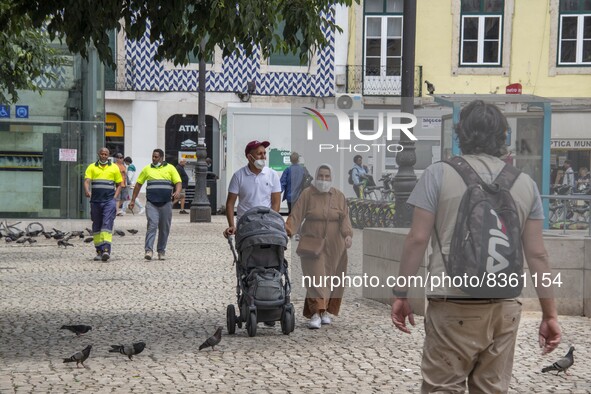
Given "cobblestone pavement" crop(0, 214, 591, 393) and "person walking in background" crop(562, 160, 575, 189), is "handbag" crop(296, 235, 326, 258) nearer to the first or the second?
"cobblestone pavement" crop(0, 214, 591, 393)

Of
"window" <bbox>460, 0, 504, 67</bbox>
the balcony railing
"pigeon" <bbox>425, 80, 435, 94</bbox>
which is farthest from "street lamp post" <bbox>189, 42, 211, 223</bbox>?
"window" <bbox>460, 0, 504, 67</bbox>

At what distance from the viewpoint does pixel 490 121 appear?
5574 mm

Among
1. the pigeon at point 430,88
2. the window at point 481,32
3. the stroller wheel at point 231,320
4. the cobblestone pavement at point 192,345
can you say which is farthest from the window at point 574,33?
the stroller wheel at point 231,320

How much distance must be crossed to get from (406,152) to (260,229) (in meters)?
2.38

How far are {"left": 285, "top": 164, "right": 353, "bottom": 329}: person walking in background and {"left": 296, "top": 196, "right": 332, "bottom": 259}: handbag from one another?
20 millimetres

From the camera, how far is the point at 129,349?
9422mm

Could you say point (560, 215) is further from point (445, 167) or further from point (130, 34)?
point (445, 167)

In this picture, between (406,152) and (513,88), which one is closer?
(406,152)

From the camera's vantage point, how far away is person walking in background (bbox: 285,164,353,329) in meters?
11.5

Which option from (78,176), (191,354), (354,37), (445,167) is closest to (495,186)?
(445,167)

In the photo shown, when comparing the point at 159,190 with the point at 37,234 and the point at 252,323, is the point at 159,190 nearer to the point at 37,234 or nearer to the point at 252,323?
the point at 37,234

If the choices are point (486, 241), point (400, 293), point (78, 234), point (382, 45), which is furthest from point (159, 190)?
point (382, 45)

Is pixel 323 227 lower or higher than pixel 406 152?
lower

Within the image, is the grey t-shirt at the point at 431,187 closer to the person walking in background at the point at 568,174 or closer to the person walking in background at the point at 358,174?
the person walking in background at the point at 358,174
